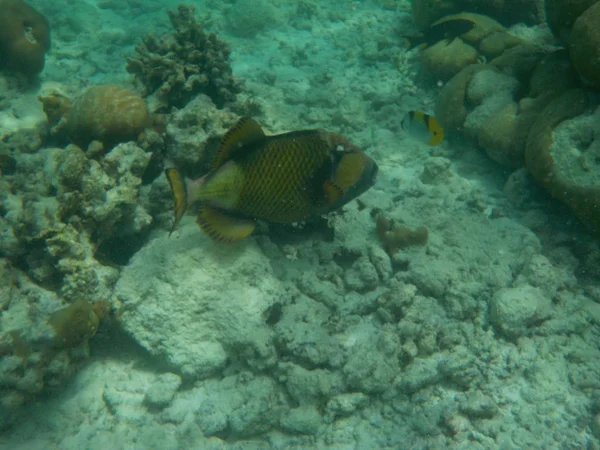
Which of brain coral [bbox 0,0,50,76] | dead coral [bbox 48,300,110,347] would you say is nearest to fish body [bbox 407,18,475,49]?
dead coral [bbox 48,300,110,347]

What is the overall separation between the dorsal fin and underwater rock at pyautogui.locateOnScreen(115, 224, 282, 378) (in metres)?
0.75

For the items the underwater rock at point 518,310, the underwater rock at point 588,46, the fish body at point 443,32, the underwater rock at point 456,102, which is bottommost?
the underwater rock at point 518,310

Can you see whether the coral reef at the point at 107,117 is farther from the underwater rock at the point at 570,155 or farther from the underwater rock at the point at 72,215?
the underwater rock at the point at 570,155

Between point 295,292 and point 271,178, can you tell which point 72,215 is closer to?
point 271,178

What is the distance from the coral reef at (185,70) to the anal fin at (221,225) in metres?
2.24

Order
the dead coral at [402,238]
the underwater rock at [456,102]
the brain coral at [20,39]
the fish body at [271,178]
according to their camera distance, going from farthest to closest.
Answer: the brain coral at [20,39] → the underwater rock at [456,102] → the dead coral at [402,238] → the fish body at [271,178]

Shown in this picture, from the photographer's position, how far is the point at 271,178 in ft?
8.23

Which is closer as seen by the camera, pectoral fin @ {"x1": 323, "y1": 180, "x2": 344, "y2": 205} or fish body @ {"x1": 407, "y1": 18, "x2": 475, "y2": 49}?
pectoral fin @ {"x1": 323, "y1": 180, "x2": 344, "y2": 205}

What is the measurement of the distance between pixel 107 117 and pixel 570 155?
445 cm

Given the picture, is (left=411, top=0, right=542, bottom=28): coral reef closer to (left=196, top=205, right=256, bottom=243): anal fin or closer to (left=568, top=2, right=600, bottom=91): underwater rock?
(left=568, top=2, right=600, bottom=91): underwater rock

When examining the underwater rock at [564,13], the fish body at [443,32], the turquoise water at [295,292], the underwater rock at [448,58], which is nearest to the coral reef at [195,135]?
the turquoise water at [295,292]

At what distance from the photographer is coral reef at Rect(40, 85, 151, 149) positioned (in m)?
3.59

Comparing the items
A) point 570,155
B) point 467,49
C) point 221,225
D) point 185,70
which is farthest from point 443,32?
point 221,225

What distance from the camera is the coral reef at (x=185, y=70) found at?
4.45m
